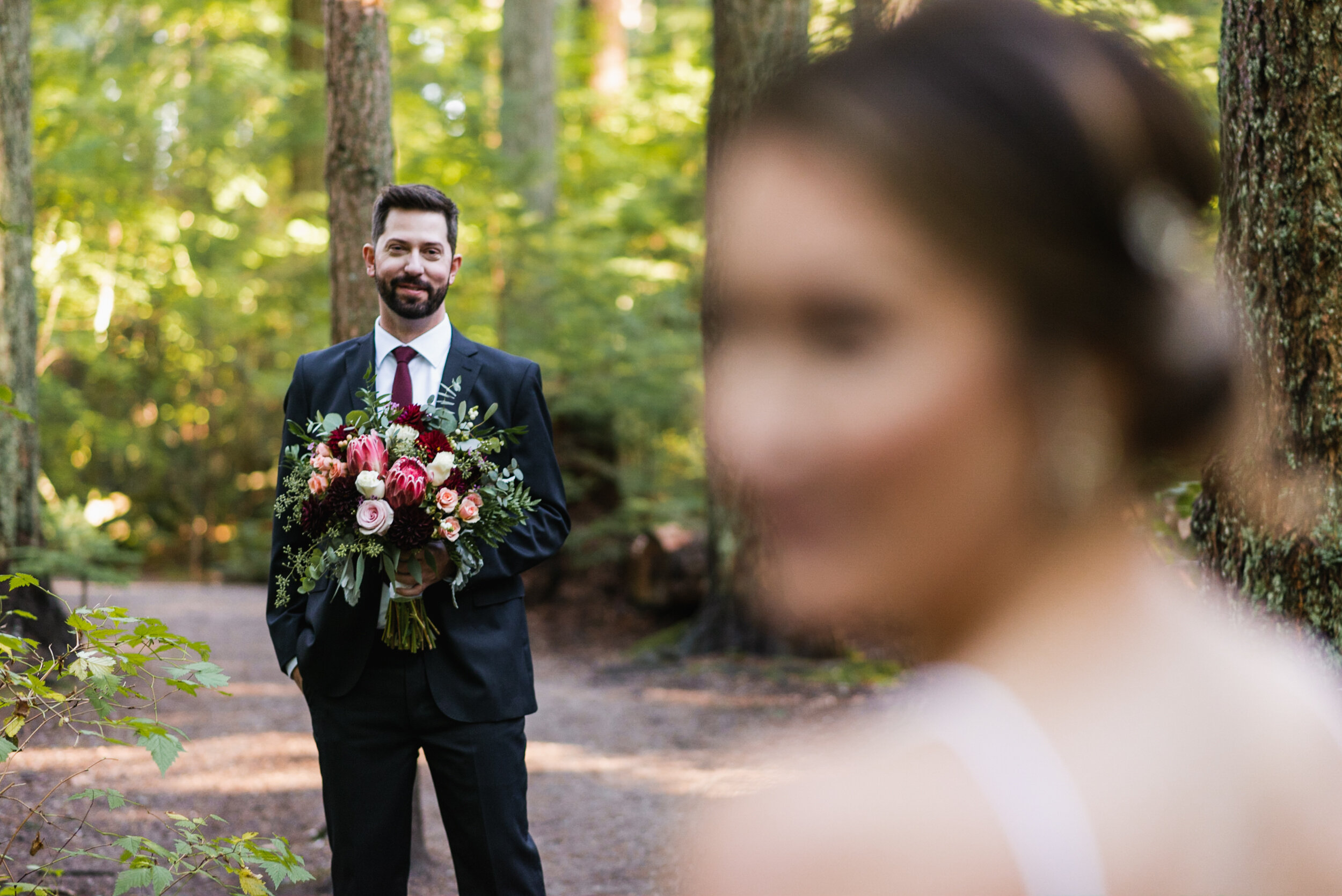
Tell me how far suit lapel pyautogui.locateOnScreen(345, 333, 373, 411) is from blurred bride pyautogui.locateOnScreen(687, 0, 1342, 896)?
2662 mm

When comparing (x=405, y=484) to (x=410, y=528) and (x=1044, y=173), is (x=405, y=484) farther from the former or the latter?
(x=1044, y=173)

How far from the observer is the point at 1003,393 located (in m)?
0.47

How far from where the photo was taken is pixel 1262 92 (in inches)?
55.5

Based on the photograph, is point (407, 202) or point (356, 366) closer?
point (407, 202)

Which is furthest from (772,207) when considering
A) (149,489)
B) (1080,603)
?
(149,489)

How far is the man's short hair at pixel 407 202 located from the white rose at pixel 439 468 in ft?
2.55

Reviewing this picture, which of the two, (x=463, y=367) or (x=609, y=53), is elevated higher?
(x=609, y=53)

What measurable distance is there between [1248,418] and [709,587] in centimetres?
868

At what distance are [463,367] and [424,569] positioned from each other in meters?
0.68

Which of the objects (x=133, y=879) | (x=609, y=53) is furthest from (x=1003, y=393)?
(x=609, y=53)

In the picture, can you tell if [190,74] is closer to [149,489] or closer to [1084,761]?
[149,489]

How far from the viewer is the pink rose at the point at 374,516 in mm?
2527

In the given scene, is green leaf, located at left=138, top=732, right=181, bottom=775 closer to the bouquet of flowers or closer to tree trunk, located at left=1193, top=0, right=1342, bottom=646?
the bouquet of flowers

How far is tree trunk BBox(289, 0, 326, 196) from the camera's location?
13.3 m
